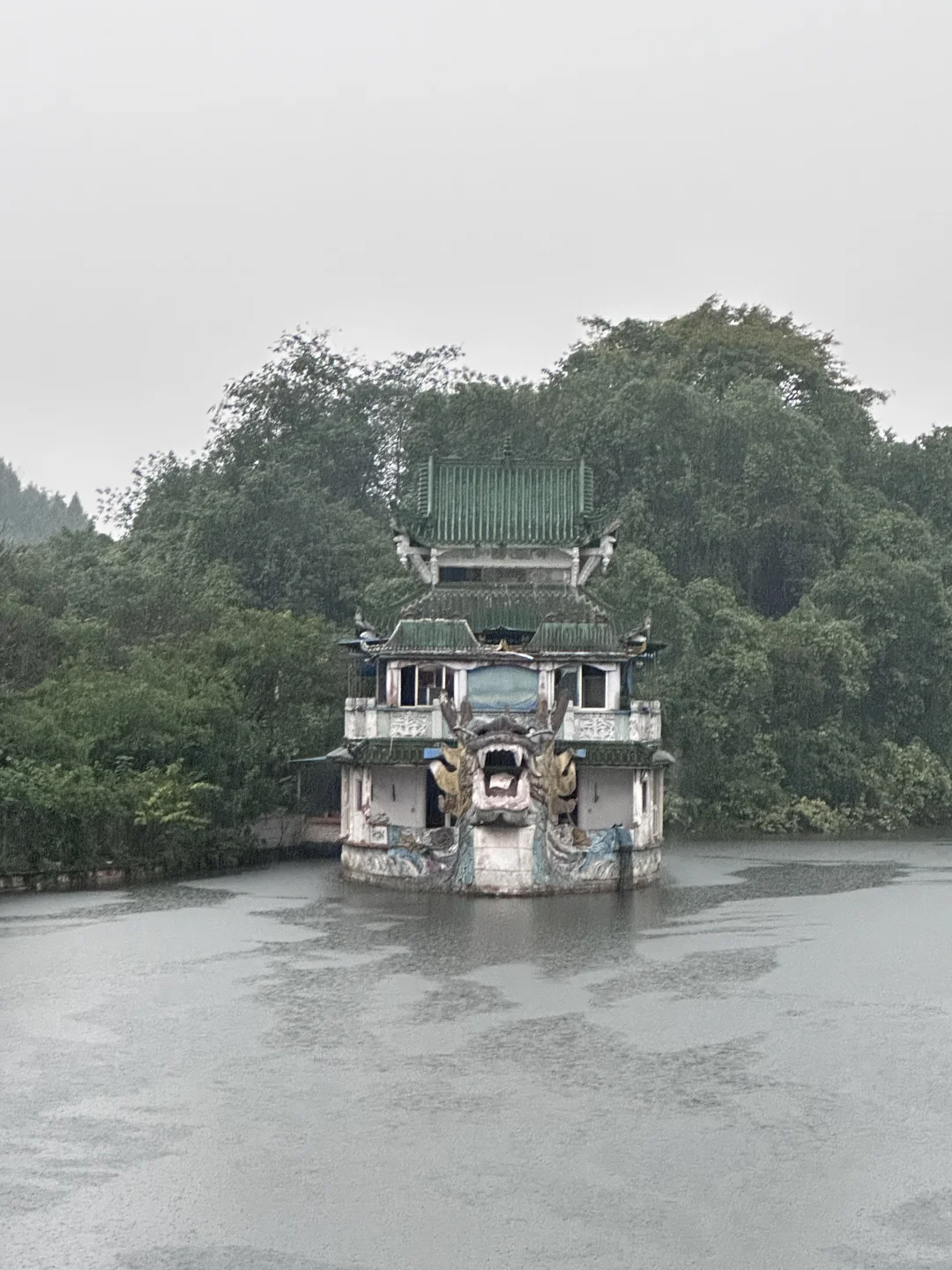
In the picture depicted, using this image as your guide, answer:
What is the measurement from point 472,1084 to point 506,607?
2140 centimetres

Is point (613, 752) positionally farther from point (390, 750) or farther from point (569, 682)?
point (390, 750)

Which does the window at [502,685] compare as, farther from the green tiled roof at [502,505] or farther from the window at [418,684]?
the green tiled roof at [502,505]

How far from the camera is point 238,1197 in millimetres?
23750

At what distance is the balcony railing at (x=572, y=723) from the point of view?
4744cm

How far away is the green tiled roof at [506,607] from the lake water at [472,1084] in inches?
279

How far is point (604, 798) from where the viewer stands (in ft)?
162

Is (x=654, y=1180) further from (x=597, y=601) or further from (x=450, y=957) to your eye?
(x=597, y=601)

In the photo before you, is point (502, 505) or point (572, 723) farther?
point (502, 505)

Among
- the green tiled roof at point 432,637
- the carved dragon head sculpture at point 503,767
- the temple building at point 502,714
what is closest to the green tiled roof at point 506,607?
the temple building at point 502,714

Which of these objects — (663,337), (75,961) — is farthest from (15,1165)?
(663,337)

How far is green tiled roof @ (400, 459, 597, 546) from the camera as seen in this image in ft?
166

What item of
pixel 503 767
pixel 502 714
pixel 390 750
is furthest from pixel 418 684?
pixel 503 767

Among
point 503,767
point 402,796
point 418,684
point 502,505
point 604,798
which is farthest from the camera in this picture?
point 502,505

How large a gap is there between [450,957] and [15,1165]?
1471 centimetres
